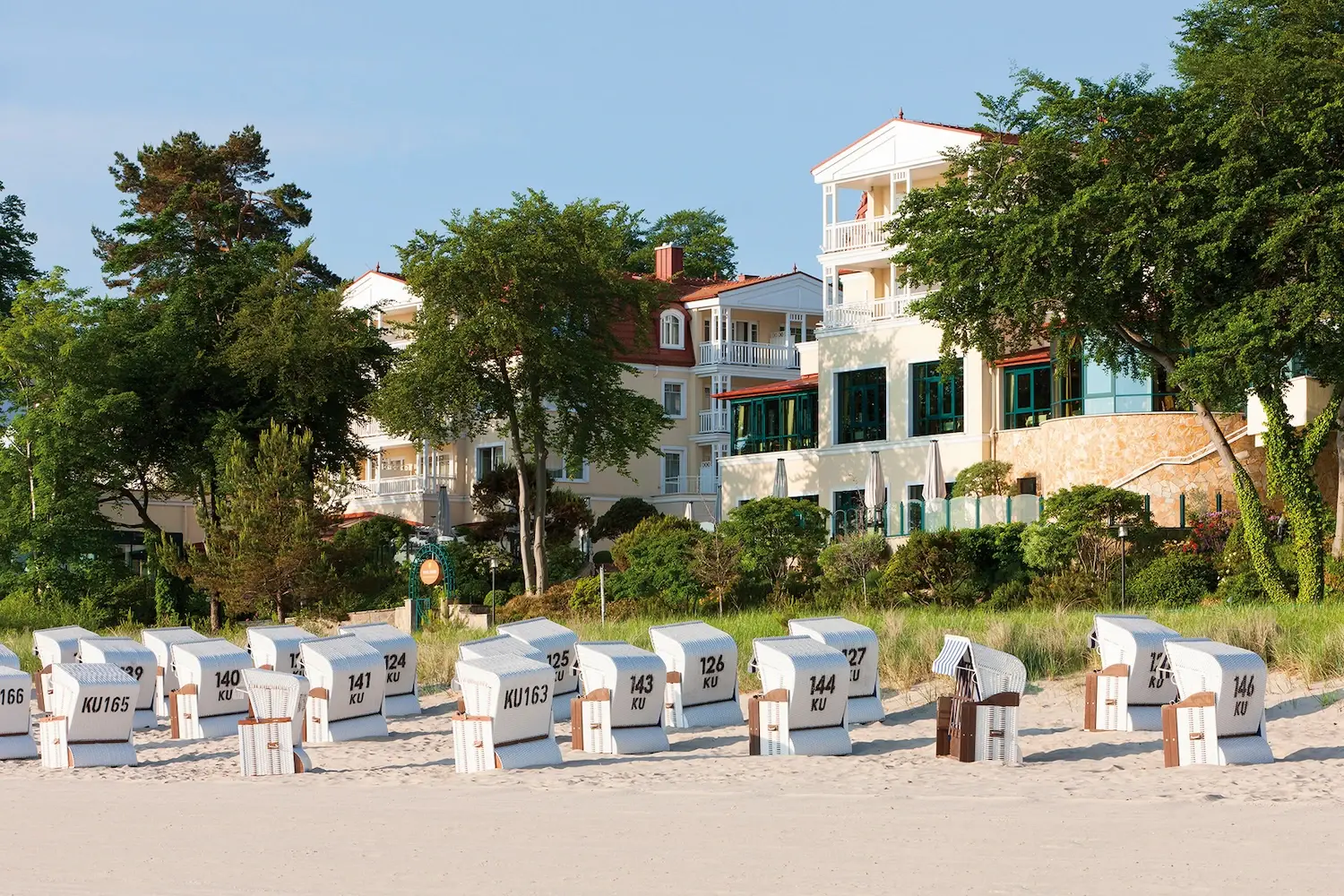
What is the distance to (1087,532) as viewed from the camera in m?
33.6

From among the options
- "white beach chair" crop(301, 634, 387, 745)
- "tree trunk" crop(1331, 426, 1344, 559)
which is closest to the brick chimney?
"tree trunk" crop(1331, 426, 1344, 559)

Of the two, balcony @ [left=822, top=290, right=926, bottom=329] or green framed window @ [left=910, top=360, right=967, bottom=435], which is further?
balcony @ [left=822, top=290, right=926, bottom=329]

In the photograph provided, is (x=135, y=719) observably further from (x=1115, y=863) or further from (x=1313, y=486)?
(x=1313, y=486)

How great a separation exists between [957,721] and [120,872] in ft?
27.9

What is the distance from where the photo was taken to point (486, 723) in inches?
667

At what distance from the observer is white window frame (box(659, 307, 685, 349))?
59.2m

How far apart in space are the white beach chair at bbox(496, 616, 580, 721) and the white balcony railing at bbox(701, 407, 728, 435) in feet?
117

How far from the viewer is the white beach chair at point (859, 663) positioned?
19.5m

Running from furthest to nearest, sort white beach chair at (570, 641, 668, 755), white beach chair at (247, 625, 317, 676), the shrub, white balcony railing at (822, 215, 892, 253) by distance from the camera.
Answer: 1. white balcony railing at (822, 215, 892, 253)
2. the shrub
3. white beach chair at (247, 625, 317, 676)
4. white beach chair at (570, 641, 668, 755)

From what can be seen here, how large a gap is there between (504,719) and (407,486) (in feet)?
133

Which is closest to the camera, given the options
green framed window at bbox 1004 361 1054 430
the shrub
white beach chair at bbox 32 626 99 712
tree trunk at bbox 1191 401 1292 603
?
white beach chair at bbox 32 626 99 712

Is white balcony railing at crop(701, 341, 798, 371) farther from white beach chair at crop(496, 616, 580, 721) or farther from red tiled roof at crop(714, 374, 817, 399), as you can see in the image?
white beach chair at crop(496, 616, 580, 721)

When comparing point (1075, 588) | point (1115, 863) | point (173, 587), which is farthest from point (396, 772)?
point (173, 587)

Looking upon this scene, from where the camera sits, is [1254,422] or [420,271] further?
[420,271]
